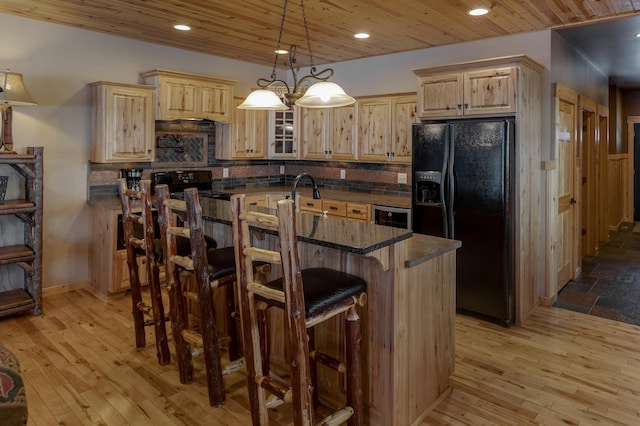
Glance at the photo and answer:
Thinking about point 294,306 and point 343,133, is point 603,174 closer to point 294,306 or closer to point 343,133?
point 343,133

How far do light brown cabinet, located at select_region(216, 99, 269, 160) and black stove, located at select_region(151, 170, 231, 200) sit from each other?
38 centimetres

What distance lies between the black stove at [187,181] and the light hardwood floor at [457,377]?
5.26ft

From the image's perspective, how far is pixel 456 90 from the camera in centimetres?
394

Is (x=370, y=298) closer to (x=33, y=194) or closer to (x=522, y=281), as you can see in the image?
(x=522, y=281)

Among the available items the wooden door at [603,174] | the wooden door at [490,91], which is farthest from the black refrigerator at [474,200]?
the wooden door at [603,174]

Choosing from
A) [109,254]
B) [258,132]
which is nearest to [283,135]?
[258,132]

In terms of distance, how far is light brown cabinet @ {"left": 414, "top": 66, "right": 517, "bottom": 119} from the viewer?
3.69 metres

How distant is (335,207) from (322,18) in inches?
80.3

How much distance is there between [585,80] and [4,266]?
21.4 ft

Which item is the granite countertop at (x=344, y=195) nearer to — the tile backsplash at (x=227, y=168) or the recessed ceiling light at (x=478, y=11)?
the tile backsplash at (x=227, y=168)

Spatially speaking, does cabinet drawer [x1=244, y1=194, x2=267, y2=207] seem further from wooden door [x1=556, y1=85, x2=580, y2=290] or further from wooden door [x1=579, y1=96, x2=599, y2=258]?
wooden door [x1=579, y1=96, x2=599, y2=258]

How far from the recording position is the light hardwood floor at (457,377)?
2.50 metres

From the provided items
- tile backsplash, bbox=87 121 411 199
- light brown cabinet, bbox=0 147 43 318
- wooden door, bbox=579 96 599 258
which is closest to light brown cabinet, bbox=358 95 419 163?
tile backsplash, bbox=87 121 411 199

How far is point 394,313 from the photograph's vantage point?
219 cm
